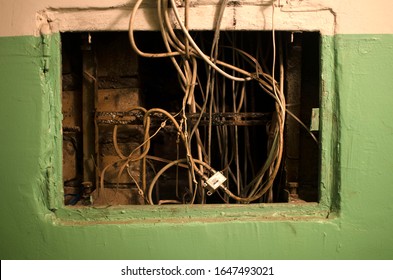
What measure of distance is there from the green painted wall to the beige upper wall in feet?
0.18

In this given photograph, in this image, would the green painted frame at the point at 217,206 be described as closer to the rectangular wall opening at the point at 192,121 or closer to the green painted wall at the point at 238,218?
the green painted wall at the point at 238,218

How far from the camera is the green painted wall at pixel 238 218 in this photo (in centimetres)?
107

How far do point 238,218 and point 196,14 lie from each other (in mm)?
788

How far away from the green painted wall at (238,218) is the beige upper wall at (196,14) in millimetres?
56

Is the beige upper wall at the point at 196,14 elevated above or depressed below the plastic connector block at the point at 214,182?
above

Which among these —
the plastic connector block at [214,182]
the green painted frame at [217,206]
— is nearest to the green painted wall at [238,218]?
the green painted frame at [217,206]

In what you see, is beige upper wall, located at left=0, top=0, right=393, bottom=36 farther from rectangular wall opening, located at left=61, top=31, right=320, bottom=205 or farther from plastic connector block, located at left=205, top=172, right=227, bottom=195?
plastic connector block, located at left=205, top=172, right=227, bottom=195

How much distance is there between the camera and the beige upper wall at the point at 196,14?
1.08 m

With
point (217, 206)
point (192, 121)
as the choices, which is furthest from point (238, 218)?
point (192, 121)

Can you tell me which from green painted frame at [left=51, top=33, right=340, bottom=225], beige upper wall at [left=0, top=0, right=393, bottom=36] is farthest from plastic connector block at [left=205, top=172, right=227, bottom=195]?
beige upper wall at [left=0, top=0, right=393, bottom=36]

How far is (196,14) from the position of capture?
3.55 feet

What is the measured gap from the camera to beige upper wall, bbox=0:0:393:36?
108 cm

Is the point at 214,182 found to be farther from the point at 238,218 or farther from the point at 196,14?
the point at 196,14

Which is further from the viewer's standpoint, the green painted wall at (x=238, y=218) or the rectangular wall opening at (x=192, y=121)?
the rectangular wall opening at (x=192, y=121)
